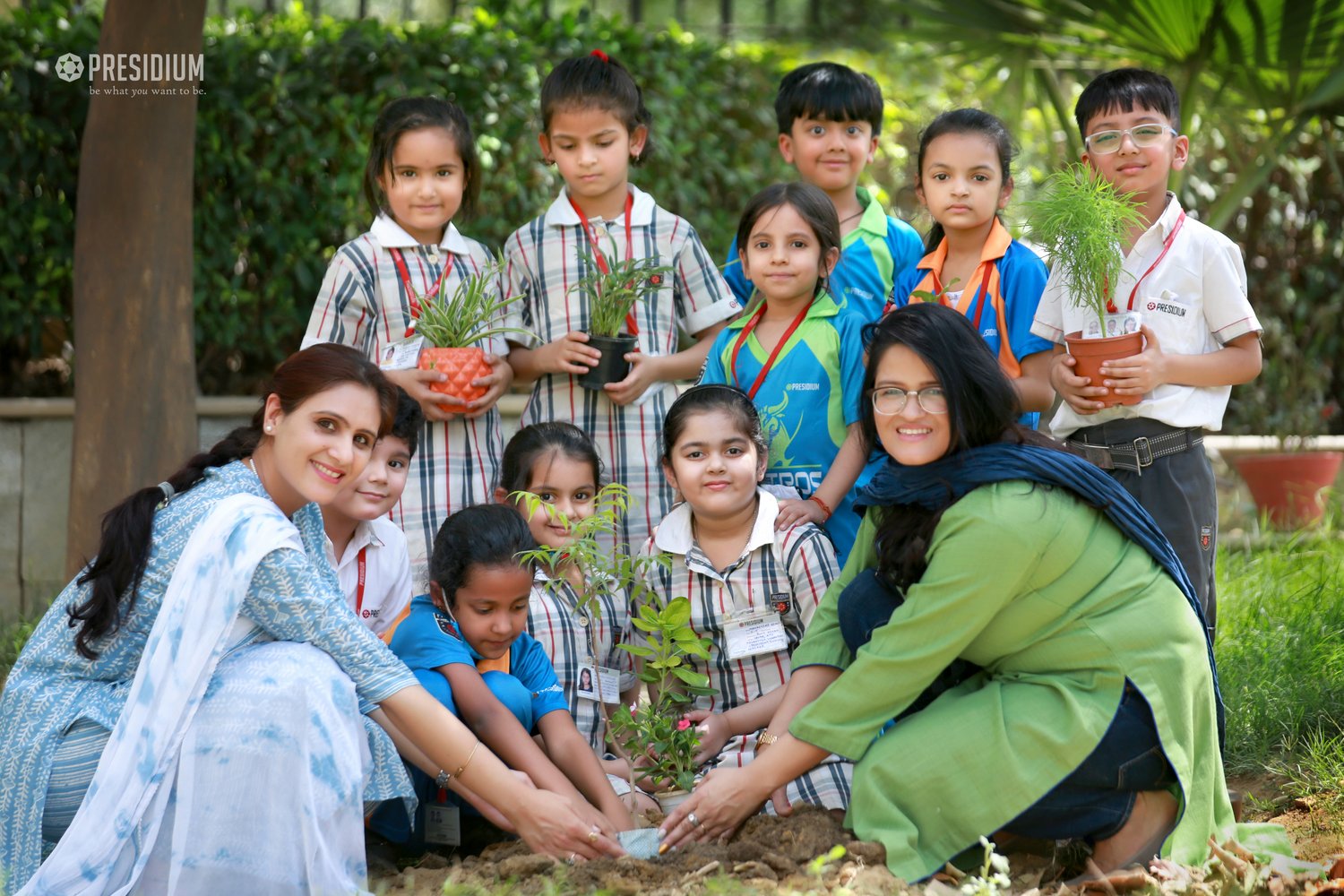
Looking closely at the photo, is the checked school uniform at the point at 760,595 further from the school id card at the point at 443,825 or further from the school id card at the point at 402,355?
the school id card at the point at 402,355

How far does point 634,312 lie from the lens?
4141 millimetres

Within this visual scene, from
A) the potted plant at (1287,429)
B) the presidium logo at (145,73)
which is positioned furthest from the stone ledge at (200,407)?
the potted plant at (1287,429)

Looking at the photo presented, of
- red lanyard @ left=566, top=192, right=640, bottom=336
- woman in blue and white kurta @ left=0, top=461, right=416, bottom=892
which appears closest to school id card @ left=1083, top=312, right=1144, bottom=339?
red lanyard @ left=566, top=192, right=640, bottom=336

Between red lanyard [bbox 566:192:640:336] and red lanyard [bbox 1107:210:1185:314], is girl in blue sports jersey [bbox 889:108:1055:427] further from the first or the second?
red lanyard [bbox 566:192:640:336]

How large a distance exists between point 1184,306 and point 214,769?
2.63m

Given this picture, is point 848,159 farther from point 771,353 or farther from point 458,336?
point 458,336

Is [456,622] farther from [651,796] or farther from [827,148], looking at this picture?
[827,148]

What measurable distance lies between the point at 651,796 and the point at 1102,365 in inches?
60.9

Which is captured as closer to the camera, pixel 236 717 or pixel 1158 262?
pixel 236 717

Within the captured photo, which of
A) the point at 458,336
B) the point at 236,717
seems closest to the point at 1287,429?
the point at 458,336

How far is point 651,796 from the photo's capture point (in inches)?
130

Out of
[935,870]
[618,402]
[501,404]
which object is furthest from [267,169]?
[935,870]

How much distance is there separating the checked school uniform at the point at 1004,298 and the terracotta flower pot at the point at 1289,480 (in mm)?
3475

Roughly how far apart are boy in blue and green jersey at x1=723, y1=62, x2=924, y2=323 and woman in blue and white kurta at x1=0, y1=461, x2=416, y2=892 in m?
1.97
